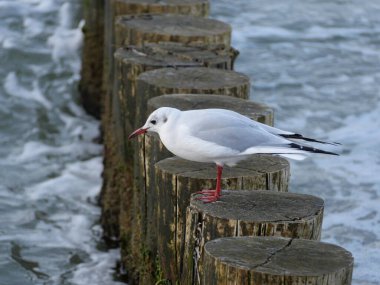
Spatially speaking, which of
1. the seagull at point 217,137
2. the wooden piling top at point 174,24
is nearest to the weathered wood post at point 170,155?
the seagull at point 217,137

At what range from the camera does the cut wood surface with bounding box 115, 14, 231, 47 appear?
22.5ft

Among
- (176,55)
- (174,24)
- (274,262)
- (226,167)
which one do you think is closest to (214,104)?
(226,167)

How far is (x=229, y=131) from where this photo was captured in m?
4.11

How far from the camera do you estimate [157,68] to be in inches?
236

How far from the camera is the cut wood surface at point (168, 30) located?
22.5 feet

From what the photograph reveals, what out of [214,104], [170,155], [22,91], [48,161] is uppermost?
[214,104]

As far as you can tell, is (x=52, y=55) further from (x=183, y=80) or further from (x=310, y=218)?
(x=310, y=218)

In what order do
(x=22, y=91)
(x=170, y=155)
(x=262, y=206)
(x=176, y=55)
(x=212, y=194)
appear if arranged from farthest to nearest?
(x=22, y=91), (x=176, y=55), (x=170, y=155), (x=212, y=194), (x=262, y=206)

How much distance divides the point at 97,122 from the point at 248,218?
6.13 meters

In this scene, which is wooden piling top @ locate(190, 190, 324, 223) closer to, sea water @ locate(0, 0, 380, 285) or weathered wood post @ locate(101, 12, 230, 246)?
sea water @ locate(0, 0, 380, 285)

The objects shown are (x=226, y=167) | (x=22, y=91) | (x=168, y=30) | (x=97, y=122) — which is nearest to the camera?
(x=226, y=167)

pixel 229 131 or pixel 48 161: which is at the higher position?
pixel 229 131

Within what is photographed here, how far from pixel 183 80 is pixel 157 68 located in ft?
1.25

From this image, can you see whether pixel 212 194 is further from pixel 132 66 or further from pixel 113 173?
pixel 113 173
